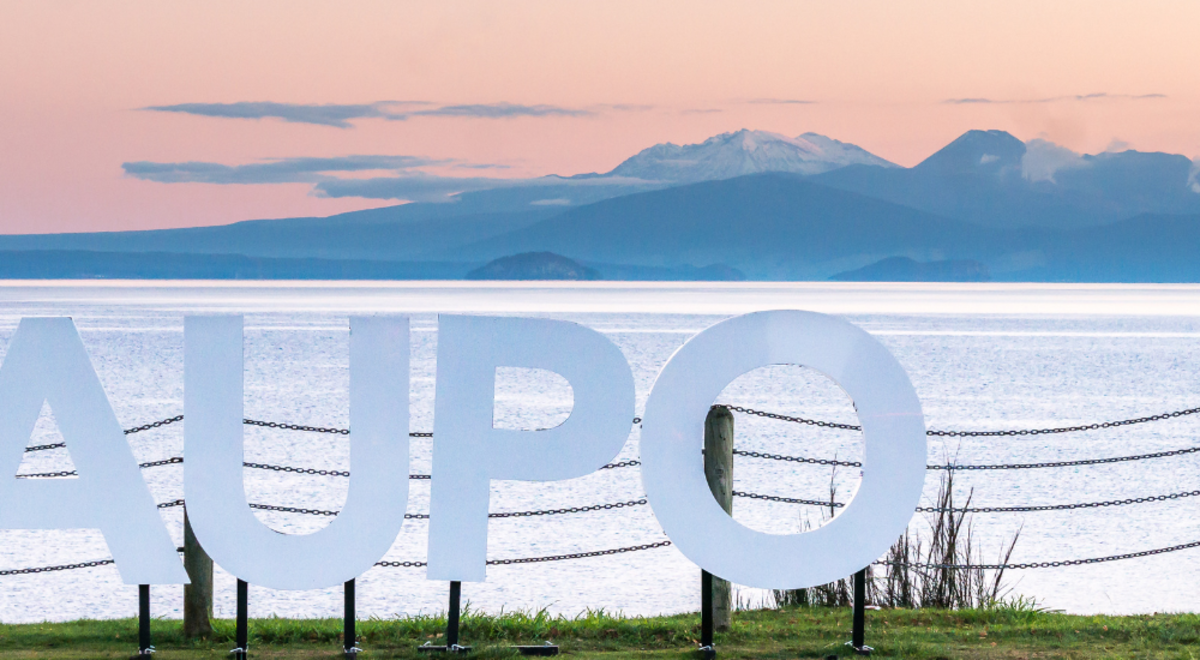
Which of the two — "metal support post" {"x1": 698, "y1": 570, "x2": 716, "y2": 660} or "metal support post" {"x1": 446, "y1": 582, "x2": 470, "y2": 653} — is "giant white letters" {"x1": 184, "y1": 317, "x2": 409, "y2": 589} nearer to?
"metal support post" {"x1": 446, "y1": 582, "x2": 470, "y2": 653}

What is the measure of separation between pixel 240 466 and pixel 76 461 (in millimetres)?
840

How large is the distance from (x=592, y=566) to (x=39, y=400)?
6226 mm

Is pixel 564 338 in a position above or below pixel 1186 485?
above

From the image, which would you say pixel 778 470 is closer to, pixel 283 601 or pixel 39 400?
pixel 283 601

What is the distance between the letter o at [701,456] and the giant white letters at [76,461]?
2.55m

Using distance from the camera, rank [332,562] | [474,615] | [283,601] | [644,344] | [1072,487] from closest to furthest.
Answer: [332,562]
[474,615]
[283,601]
[1072,487]
[644,344]

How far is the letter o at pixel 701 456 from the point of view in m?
6.37

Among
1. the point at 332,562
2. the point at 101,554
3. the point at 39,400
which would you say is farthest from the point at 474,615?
the point at 101,554

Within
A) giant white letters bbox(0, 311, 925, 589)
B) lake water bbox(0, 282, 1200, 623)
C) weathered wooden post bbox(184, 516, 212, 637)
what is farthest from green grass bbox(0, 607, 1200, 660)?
lake water bbox(0, 282, 1200, 623)

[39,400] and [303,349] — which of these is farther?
[303,349]

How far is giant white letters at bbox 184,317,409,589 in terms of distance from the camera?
6.29m

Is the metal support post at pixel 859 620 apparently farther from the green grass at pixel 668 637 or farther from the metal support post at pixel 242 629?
the metal support post at pixel 242 629

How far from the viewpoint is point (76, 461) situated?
20.7ft

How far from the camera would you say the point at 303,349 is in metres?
53.8
